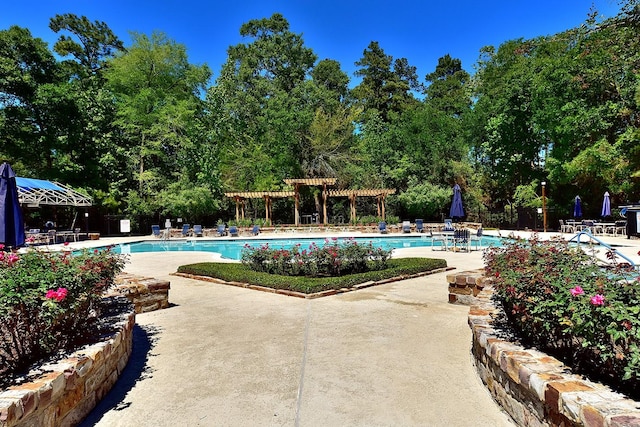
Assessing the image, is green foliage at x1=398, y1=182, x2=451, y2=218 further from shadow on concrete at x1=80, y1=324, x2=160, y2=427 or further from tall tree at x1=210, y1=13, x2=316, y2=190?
shadow on concrete at x1=80, y1=324, x2=160, y2=427

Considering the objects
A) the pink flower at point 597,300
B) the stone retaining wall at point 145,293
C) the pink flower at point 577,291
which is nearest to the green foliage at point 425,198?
the stone retaining wall at point 145,293

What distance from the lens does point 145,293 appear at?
5941 mm

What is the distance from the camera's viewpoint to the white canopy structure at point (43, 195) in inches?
719

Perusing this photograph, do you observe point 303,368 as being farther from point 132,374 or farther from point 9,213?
point 9,213

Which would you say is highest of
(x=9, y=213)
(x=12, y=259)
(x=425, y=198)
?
(x=425, y=198)

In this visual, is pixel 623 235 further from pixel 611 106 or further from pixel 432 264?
pixel 432 264

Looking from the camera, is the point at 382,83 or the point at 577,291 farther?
the point at 382,83

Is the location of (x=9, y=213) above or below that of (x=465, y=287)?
above

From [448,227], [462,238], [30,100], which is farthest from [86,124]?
[462,238]

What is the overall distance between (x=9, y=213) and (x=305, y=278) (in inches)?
202

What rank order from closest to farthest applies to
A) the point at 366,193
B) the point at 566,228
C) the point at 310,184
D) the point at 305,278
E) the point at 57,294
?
the point at 57,294
the point at 305,278
the point at 566,228
the point at 310,184
the point at 366,193

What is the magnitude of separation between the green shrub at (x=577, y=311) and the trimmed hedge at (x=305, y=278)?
143 inches

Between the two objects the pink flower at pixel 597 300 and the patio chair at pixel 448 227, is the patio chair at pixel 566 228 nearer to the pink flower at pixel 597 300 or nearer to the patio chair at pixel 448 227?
the patio chair at pixel 448 227

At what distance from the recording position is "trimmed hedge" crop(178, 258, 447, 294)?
6973 millimetres
